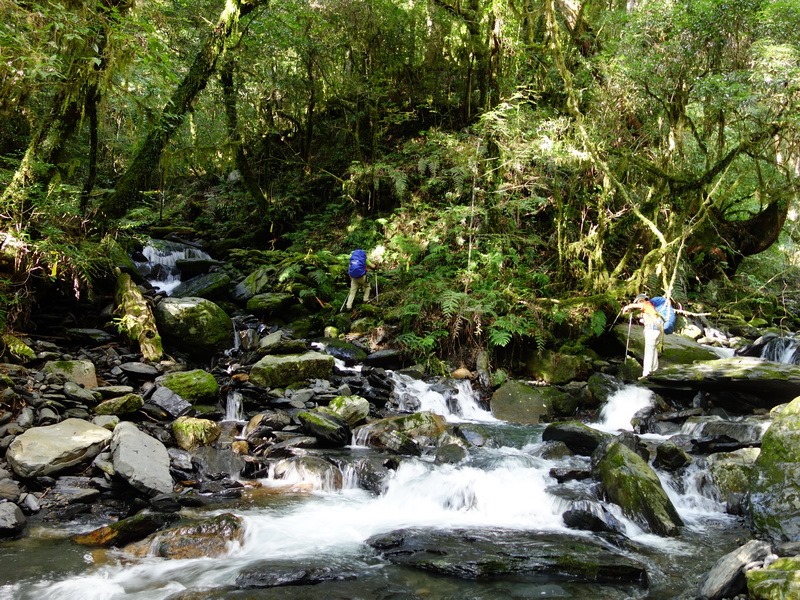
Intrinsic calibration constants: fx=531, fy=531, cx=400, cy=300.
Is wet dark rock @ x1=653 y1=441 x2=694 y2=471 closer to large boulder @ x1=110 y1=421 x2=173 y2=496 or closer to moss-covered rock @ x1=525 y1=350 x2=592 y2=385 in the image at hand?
moss-covered rock @ x1=525 y1=350 x2=592 y2=385

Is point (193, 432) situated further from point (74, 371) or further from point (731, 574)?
point (731, 574)

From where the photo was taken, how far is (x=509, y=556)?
4.88m

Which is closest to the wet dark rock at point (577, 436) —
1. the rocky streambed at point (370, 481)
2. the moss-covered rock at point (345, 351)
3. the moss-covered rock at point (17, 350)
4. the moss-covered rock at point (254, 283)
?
the rocky streambed at point (370, 481)

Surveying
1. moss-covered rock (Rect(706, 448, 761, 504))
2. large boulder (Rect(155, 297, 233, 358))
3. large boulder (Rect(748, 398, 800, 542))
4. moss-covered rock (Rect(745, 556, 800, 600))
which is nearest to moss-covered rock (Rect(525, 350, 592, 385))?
moss-covered rock (Rect(706, 448, 761, 504))

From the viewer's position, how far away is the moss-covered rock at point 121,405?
674cm

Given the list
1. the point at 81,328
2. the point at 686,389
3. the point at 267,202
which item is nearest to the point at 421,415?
the point at 686,389

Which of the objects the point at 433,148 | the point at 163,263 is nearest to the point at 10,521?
the point at 163,263

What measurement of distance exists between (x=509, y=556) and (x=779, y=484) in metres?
2.68

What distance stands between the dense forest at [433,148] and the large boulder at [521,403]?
1.08 m

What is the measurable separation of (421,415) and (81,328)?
19.2ft

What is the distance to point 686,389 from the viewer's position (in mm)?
9320

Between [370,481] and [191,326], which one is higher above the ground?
[191,326]

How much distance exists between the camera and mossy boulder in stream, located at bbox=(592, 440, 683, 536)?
18.2ft

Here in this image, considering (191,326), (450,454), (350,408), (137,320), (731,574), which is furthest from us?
(191,326)
